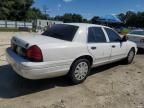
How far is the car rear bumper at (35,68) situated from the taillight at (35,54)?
103mm

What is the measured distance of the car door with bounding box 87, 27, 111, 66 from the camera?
19.1ft

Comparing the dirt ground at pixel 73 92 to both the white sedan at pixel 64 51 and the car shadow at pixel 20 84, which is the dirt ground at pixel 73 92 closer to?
the car shadow at pixel 20 84

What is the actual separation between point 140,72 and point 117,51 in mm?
1152

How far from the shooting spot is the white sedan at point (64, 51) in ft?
15.2

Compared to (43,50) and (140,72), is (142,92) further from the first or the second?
(43,50)

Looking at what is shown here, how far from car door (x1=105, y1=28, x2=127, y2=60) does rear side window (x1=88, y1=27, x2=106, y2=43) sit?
368mm

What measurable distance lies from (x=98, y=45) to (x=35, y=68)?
216cm

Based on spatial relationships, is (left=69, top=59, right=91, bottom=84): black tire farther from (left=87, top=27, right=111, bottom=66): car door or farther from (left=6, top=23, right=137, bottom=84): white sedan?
(left=87, top=27, right=111, bottom=66): car door

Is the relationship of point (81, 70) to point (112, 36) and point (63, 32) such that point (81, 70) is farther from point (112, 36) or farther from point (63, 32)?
point (112, 36)

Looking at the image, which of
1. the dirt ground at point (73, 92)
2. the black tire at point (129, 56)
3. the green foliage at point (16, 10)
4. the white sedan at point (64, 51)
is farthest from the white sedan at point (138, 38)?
the green foliage at point (16, 10)

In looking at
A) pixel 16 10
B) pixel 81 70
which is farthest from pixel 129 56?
pixel 16 10

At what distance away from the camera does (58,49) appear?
16.0 feet

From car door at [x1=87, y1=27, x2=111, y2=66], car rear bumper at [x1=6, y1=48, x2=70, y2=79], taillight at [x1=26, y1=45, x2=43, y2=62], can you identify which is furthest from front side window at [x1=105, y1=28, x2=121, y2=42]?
taillight at [x1=26, y1=45, x2=43, y2=62]

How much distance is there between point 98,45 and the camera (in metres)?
5.98
